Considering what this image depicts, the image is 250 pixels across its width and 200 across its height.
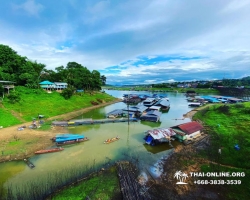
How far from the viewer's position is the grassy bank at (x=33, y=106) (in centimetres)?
3618

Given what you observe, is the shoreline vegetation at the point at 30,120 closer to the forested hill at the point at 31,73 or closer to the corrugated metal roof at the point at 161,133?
the forested hill at the point at 31,73

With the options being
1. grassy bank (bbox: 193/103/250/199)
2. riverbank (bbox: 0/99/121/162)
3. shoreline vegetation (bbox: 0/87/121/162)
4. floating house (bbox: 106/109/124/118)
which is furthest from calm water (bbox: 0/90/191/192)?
floating house (bbox: 106/109/124/118)

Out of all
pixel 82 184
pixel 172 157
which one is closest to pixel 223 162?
pixel 172 157

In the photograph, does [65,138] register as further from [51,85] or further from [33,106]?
[51,85]

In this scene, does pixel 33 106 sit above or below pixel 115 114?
above

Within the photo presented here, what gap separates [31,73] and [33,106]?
76.4 ft

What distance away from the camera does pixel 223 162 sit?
19594mm

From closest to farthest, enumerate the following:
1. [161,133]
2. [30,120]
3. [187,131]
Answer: [161,133]
[187,131]
[30,120]

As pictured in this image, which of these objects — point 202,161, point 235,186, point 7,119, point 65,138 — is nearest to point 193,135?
point 202,161

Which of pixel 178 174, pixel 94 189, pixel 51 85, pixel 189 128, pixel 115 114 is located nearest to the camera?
pixel 94 189

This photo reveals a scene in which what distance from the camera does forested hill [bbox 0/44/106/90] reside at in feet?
184

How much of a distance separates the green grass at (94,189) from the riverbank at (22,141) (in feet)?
38.3

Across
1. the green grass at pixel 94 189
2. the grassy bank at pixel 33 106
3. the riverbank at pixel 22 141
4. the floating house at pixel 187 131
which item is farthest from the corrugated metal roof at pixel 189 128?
the grassy bank at pixel 33 106

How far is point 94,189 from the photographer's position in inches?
577
